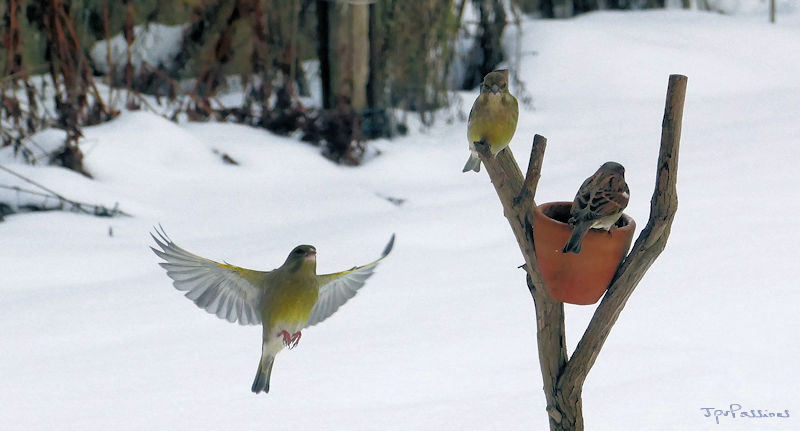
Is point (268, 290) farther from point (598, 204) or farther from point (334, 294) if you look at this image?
point (598, 204)

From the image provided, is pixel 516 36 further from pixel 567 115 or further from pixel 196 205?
pixel 196 205

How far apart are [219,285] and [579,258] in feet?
1.71

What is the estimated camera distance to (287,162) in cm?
486

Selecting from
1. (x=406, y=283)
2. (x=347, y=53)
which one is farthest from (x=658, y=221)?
(x=347, y=53)

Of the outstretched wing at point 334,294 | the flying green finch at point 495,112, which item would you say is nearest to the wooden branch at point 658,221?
the flying green finch at point 495,112

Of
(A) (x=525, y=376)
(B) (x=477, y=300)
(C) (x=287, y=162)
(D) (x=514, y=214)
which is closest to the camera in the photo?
(D) (x=514, y=214)

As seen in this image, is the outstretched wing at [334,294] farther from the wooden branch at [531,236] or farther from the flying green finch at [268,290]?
the wooden branch at [531,236]

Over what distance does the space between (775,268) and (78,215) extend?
2.73 metres

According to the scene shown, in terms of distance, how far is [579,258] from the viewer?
1.37 m

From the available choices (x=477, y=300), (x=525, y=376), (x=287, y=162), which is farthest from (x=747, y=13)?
(x=525, y=376)

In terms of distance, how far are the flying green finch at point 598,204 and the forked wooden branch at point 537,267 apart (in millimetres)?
102
